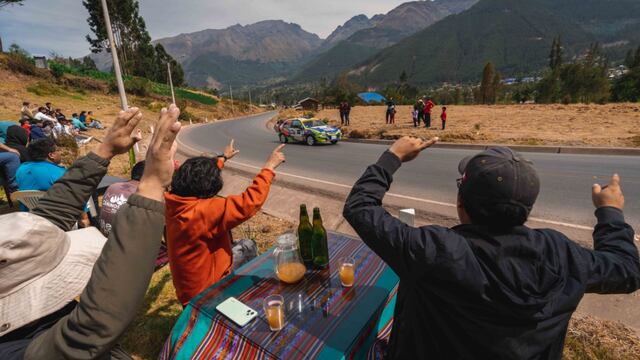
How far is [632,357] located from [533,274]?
218 centimetres

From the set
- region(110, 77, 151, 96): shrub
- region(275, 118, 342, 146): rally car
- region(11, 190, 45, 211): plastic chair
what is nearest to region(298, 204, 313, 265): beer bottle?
region(11, 190, 45, 211): plastic chair

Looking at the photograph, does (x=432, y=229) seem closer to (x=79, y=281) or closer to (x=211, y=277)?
(x=79, y=281)

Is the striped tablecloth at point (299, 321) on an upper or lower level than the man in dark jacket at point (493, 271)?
lower

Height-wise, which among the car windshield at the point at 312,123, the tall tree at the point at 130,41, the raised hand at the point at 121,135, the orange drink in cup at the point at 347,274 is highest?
the tall tree at the point at 130,41

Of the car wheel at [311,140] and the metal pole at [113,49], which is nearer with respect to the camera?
the metal pole at [113,49]

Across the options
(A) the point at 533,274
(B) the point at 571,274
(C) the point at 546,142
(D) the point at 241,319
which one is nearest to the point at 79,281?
(D) the point at 241,319

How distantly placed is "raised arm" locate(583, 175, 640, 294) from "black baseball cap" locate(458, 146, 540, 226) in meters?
0.38

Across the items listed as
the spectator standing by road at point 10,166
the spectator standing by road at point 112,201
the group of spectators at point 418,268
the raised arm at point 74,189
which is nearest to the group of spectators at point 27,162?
the spectator standing by road at point 10,166

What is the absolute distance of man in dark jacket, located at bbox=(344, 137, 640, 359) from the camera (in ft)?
3.54

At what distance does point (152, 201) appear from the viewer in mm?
1003

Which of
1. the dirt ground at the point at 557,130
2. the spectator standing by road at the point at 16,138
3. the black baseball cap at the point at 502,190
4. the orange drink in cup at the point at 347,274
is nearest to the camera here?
the black baseball cap at the point at 502,190

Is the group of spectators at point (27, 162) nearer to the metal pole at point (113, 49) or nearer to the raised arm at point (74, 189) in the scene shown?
the metal pole at point (113, 49)

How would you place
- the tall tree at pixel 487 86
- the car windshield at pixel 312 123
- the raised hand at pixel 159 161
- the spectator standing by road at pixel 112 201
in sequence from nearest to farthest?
the raised hand at pixel 159 161, the spectator standing by road at pixel 112 201, the car windshield at pixel 312 123, the tall tree at pixel 487 86

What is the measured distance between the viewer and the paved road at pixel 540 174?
17.3ft
